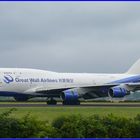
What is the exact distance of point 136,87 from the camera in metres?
54.0

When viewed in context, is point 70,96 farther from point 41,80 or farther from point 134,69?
point 134,69

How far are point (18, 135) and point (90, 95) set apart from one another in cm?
4185

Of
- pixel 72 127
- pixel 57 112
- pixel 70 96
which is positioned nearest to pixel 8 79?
pixel 70 96

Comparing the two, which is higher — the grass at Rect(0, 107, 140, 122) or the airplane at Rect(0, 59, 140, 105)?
the airplane at Rect(0, 59, 140, 105)

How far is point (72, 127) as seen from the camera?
13664mm

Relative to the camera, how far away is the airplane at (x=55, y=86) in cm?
5194

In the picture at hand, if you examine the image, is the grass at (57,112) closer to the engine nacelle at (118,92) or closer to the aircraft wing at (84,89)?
the engine nacelle at (118,92)

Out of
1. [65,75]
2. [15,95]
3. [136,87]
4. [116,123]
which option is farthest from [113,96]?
[116,123]

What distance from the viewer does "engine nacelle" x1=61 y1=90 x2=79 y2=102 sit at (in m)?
50.7

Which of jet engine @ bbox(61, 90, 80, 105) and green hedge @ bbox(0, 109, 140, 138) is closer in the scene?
green hedge @ bbox(0, 109, 140, 138)

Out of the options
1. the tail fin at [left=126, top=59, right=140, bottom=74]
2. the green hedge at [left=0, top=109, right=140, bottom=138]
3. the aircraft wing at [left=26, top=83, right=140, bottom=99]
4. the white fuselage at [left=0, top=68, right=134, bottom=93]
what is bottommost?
the green hedge at [left=0, top=109, right=140, bottom=138]

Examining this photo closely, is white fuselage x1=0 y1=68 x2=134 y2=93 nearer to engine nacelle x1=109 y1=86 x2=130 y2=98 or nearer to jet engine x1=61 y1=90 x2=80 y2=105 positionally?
jet engine x1=61 y1=90 x2=80 y2=105

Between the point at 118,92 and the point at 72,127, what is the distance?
3793 cm

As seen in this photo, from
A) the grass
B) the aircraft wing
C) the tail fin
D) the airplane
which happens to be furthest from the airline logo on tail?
the tail fin
